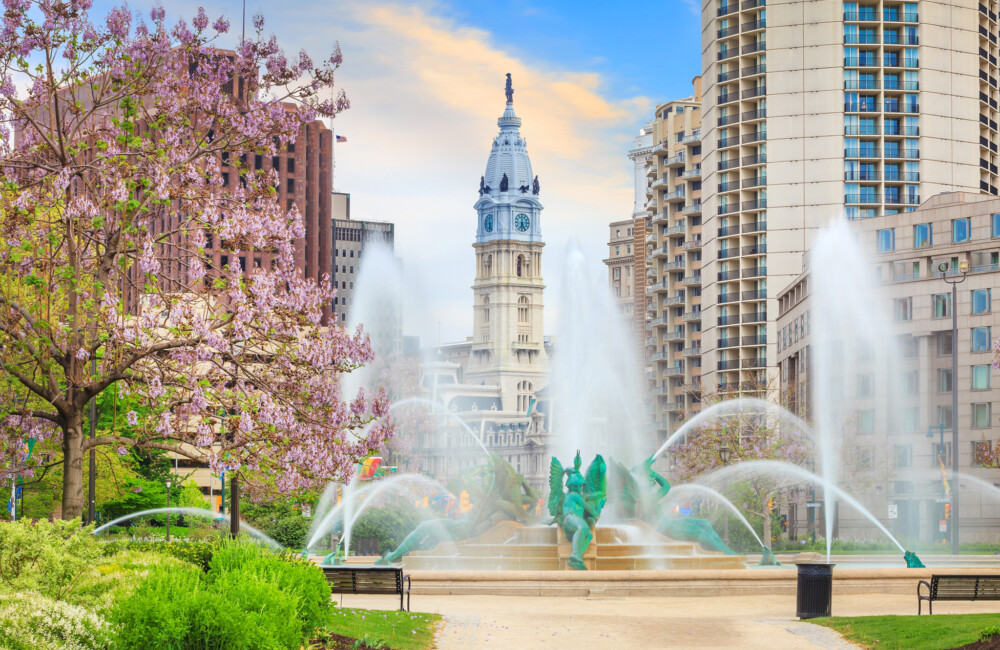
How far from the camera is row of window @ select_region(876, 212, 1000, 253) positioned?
2977 inches

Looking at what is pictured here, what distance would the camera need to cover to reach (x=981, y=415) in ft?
250

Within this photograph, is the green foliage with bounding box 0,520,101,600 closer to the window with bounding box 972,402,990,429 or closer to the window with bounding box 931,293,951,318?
the window with bounding box 972,402,990,429

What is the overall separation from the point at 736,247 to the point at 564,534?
8014 cm

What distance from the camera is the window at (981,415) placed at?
75688mm

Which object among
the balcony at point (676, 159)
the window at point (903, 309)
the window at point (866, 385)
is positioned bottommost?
the window at point (866, 385)

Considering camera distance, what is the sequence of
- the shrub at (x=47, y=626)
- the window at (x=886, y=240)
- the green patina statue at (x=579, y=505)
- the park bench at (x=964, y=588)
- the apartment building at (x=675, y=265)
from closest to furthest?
1. the shrub at (x=47, y=626)
2. the park bench at (x=964, y=588)
3. the green patina statue at (x=579, y=505)
4. the window at (x=886, y=240)
5. the apartment building at (x=675, y=265)

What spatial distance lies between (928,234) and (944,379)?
28.3ft

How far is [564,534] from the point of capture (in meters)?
33.8

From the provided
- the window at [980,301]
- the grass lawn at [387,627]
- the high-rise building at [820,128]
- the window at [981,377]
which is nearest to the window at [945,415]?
the window at [981,377]

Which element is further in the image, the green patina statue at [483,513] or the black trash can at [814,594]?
the green patina statue at [483,513]

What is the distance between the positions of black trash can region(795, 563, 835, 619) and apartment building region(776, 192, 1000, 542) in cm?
5123

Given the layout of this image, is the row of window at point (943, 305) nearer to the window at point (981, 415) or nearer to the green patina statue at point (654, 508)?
the window at point (981, 415)

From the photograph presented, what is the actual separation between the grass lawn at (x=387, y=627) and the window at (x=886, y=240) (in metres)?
63.8

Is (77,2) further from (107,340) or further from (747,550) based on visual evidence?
(747,550)
